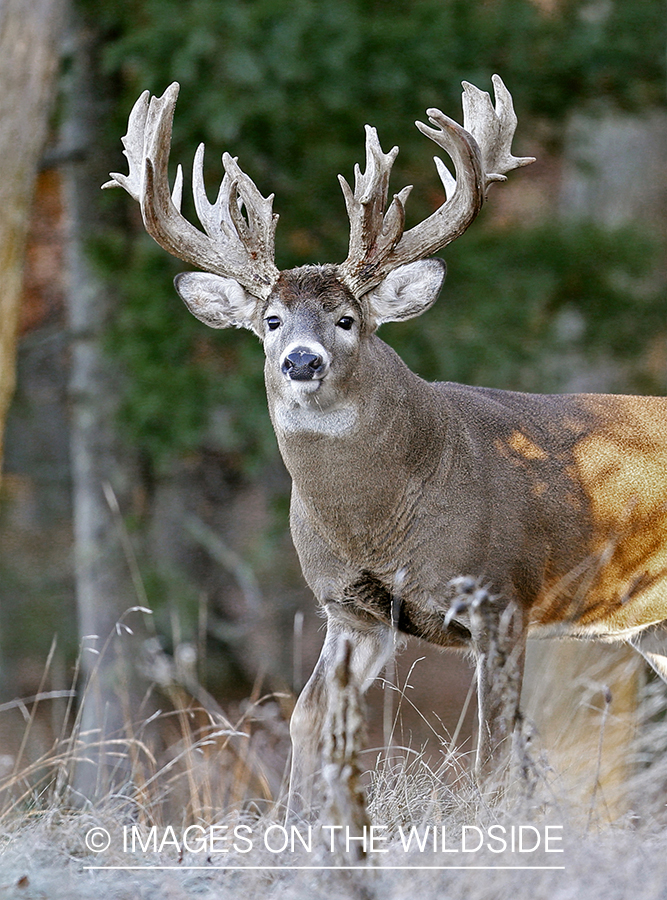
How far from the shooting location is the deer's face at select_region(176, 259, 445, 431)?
453cm

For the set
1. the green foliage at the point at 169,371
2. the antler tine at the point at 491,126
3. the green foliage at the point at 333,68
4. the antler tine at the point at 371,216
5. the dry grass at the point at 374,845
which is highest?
the green foliage at the point at 333,68

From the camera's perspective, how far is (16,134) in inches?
243

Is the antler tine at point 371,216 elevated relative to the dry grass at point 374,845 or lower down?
elevated

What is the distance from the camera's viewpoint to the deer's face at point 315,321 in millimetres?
4531

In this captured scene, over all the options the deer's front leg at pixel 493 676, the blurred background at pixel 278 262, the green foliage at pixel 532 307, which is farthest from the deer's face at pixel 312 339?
the green foliage at pixel 532 307

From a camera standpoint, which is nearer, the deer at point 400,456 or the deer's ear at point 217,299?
the deer at point 400,456

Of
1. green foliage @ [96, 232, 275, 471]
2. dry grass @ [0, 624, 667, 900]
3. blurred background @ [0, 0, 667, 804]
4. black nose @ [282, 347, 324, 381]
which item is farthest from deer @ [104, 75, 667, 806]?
green foliage @ [96, 232, 275, 471]

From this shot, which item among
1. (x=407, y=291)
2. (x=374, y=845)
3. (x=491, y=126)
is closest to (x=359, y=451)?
(x=407, y=291)

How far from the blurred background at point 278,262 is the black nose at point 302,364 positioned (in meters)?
3.60

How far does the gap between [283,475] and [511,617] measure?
241 inches

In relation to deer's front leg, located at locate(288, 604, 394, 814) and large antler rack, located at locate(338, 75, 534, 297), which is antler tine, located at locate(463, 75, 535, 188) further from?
deer's front leg, located at locate(288, 604, 394, 814)

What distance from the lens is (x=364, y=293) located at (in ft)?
15.8

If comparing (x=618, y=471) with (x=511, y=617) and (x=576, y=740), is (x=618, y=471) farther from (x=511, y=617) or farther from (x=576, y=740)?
(x=576, y=740)

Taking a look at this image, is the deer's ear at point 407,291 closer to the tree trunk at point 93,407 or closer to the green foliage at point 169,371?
the green foliage at point 169,371
